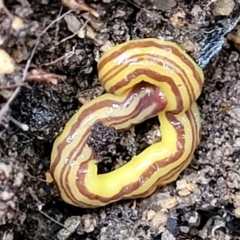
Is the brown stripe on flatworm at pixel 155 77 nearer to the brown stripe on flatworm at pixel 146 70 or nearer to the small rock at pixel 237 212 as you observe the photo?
the brown stripe on flatworm at pixel 146 70

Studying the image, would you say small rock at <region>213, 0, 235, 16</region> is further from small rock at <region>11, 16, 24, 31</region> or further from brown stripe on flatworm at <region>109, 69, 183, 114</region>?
small rock at <region>11, 16, 24, 31</region>

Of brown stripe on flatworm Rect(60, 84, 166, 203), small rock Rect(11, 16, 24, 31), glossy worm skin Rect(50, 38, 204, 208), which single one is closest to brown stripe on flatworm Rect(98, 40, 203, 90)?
glossy worm skin Rect(50, 38, 204, 208)

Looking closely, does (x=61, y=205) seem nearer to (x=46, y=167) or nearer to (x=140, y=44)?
(x=46, y=167)

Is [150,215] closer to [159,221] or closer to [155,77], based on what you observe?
[159,221]

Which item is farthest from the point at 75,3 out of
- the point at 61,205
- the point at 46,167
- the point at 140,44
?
the point at 61,205

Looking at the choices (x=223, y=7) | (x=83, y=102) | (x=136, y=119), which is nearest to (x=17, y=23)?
(x=83, y=102)

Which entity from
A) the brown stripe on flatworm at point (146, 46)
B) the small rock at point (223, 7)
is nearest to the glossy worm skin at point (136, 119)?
the brown stripe on flatworm at point (146, 46)
